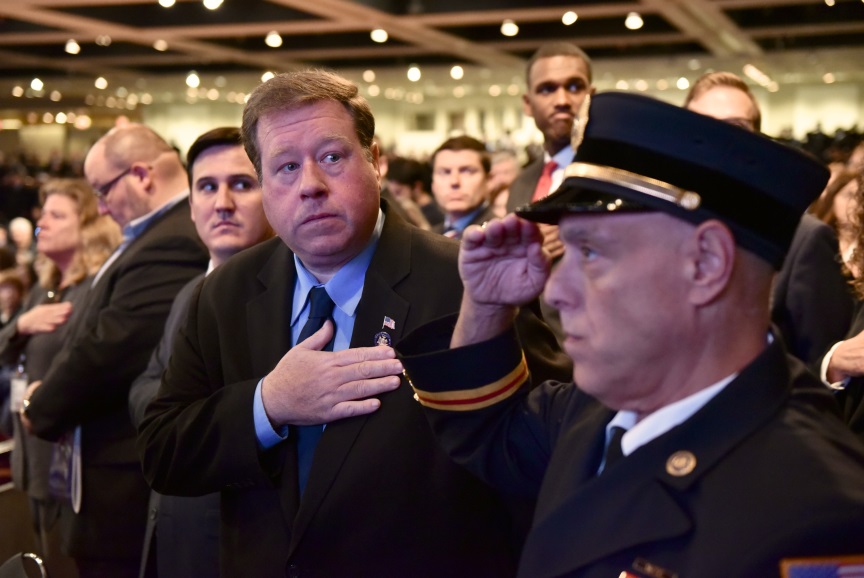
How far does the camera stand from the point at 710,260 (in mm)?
1119

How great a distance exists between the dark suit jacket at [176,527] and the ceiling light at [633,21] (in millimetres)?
12560

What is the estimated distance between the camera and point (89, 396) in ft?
9.79

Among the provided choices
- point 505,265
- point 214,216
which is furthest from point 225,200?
point 505,265

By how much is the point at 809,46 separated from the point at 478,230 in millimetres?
17442

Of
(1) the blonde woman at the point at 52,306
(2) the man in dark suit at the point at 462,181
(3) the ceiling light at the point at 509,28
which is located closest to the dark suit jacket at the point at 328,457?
(1) the blonde woman at the point at 52,306

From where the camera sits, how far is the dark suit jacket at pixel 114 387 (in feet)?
9.75

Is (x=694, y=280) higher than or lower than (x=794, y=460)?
higher

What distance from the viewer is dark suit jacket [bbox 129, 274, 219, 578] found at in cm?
230

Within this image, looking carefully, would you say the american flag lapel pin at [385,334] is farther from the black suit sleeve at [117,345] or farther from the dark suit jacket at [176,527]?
the black suit sleeve at [117,345]

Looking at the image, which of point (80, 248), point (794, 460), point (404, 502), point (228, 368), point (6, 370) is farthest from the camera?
point (6, 370)

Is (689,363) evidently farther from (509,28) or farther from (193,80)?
(193,80)

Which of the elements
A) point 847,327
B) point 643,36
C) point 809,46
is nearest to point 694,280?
point 847,327

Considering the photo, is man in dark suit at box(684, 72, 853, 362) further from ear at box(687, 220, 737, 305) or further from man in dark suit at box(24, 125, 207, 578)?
ear at box(687, 220, 737, 305)

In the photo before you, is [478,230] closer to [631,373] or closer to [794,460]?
[631,373]
